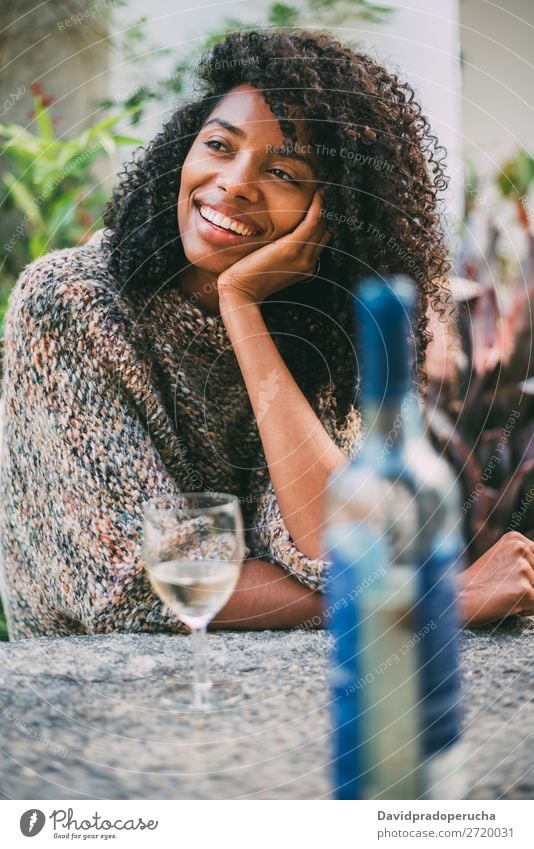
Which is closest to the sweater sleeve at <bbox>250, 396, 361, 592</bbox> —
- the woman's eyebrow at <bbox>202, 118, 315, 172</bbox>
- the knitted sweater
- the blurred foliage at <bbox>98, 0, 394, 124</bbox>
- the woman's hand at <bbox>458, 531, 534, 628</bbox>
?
the knitted sweater

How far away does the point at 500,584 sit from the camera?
589mm

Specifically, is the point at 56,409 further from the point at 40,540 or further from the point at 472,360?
the point at 472,360

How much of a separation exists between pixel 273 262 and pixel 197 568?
0.33 metres

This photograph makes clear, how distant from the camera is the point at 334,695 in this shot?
44 centimetres

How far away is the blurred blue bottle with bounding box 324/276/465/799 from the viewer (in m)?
0.40

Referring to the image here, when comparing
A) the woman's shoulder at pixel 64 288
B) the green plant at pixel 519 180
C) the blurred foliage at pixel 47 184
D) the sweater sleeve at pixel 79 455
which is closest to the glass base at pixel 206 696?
the sweater sleeve at pixel 79 455

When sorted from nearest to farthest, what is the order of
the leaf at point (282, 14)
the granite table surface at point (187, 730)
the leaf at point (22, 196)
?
1. the granite table surface at point (187, 730)
2. the leaf at point (282, 14)
3. the leaf at point (22, 196)

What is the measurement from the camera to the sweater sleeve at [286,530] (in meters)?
0.62

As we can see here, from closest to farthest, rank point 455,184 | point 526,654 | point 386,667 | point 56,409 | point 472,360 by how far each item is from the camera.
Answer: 1. point 386,667
2. point 526,654
3. point 56,409
4. point 455,184
5. point 472,360

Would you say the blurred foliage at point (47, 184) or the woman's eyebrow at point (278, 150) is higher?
the blurred foliage at point (47, 184)

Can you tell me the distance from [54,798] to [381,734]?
0.54 feet

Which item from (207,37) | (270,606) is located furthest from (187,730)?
(207,37)

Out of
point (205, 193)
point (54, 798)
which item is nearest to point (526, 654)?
point (54, 798)

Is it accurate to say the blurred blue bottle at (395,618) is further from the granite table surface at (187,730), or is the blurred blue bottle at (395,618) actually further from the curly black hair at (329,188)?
the curly black hair at (329,188)
